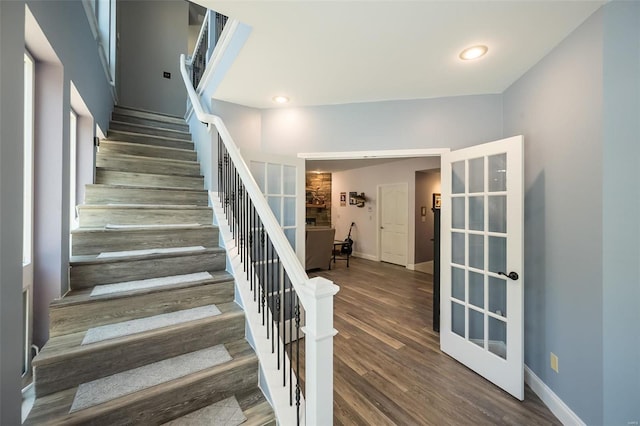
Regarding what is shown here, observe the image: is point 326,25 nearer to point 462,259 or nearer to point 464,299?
point 462,259

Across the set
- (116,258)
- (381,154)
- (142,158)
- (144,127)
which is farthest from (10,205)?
(144,127)

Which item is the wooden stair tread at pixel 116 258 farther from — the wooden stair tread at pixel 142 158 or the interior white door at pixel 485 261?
the interior white door at pixel 485 261

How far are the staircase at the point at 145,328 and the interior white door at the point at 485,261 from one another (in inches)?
72.0

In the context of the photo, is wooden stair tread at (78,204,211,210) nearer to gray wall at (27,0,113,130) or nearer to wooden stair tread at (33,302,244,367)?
gray wall at (27,0,113,130)

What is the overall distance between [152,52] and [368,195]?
569 cm

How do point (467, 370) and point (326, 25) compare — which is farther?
point (467, 370)

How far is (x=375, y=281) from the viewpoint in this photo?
16.4ft

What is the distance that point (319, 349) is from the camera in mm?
1173

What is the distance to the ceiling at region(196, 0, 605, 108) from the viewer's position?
4.78 ft

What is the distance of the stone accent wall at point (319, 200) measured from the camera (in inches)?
337

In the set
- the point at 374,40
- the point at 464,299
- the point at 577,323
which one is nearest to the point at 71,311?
the point at 374,40

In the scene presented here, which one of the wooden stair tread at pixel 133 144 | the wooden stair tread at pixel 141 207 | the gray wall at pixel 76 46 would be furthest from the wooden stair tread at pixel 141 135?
the wooden stair tread at pixel 141 207

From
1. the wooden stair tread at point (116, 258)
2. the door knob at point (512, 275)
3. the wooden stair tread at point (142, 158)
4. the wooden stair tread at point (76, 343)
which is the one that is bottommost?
the wooden stair tread at point (76, 343)

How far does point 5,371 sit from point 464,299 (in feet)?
9.40
